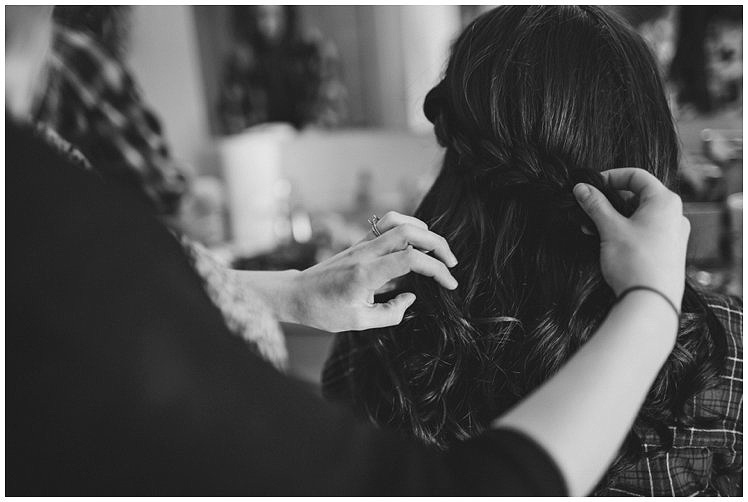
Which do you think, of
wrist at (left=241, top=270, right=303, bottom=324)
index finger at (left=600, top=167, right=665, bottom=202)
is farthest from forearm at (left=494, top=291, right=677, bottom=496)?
wrist at (left=241, top=270, right=303, bottom=324)

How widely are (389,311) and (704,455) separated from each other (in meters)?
0.45

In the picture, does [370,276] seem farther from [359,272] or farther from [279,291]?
[279,291]

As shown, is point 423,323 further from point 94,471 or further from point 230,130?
point 230,130

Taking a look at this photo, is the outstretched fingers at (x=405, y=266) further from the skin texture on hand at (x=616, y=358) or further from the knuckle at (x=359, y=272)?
the skin texture on hand at (x=616, y=358)

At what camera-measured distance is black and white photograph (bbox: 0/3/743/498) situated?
338 mm

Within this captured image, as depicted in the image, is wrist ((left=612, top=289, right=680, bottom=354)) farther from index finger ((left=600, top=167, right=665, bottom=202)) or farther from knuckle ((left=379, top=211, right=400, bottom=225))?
knuckle ((left=379, top=211, right=400, bottom=225))

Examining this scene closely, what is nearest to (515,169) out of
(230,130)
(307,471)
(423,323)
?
(423,323)

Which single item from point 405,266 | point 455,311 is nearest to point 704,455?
point 455,311

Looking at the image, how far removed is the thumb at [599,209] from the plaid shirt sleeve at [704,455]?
0.33 m

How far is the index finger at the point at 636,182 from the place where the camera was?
1.72 ft

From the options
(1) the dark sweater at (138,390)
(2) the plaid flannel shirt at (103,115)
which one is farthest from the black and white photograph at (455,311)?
(2) the plaid flannel shirt at (103,115)

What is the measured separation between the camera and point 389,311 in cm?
65

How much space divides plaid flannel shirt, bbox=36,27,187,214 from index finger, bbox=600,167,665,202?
153cm

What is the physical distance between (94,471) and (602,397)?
0.33 m
